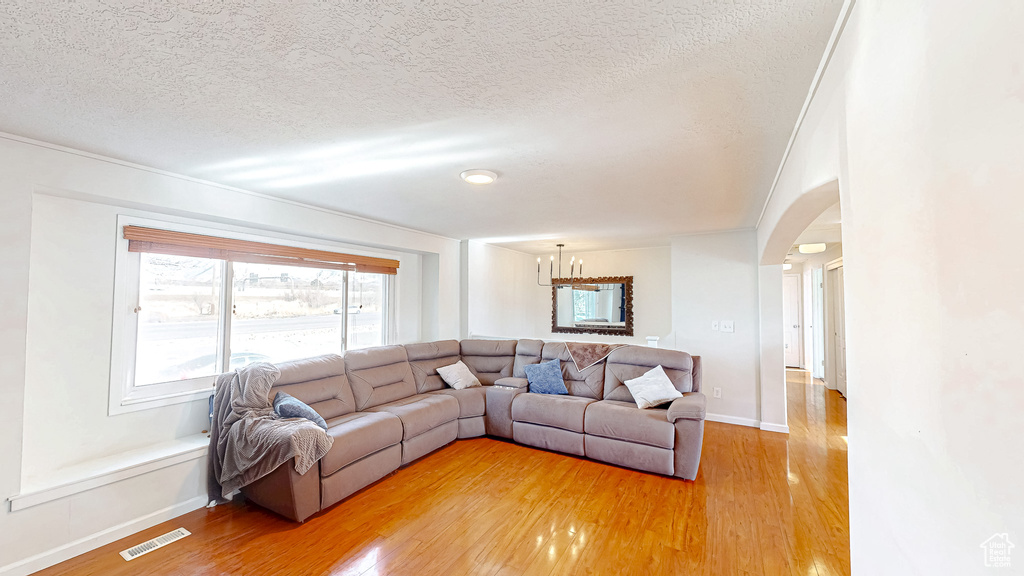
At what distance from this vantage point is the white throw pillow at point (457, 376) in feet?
15.2

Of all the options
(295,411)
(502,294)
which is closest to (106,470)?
(295,411)

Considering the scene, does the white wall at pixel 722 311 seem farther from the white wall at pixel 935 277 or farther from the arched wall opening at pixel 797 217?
the white wall at pixel 935 277

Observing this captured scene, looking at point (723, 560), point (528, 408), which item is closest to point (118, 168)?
point (528, 408)

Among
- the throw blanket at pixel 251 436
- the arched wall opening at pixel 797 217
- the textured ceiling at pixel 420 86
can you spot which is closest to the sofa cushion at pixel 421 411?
the throw blanket at pixel 251 436

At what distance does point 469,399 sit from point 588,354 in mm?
1395

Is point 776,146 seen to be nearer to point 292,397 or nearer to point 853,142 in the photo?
point 853,142

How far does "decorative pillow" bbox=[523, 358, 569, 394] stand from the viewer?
4.35 m

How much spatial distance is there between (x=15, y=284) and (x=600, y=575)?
3.50 metres

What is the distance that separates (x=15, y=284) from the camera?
2150 millimetres

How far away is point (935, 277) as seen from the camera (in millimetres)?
734

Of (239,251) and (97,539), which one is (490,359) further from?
(97,539)

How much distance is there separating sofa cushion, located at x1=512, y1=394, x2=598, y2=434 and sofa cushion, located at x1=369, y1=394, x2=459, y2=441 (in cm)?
68

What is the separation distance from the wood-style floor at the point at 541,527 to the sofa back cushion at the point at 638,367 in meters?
0.75

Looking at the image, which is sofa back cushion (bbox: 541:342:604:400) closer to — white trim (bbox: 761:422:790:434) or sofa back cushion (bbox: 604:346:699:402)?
sofa back cushion (bbox: 604:346:699:402)
